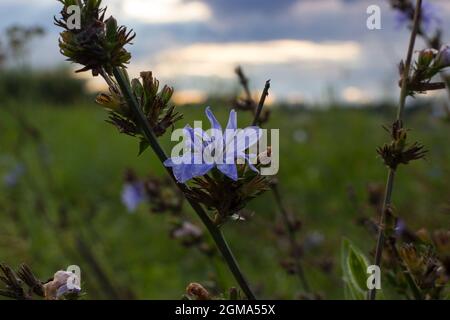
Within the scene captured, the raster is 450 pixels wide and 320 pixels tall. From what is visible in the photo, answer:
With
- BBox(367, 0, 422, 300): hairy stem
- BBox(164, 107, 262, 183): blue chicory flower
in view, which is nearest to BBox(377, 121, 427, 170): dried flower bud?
BBox(367, 0, 422, 300): hairy stem

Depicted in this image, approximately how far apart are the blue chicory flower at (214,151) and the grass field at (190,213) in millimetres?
939

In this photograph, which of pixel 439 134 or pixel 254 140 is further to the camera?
pixel 439 134

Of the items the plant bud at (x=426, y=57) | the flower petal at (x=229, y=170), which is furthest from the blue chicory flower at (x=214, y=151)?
the plant bud at (x=426, y=57)

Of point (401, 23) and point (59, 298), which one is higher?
point (401, 23)

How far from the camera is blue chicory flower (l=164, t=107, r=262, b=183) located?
2.93 feet

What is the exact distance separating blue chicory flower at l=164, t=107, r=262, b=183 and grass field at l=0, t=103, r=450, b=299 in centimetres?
94

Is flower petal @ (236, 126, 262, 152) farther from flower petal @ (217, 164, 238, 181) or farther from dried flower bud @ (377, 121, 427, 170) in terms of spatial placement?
dried flower bud @ (377, 121, 427, 170)

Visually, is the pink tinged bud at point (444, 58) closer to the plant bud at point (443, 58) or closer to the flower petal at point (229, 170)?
the plant bud at point (443, 58)

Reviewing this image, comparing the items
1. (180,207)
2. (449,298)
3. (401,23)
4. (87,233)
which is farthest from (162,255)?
(449,298)

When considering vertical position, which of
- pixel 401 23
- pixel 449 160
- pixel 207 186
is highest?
pixel 401 23

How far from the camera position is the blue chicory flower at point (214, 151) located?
0.89 m
